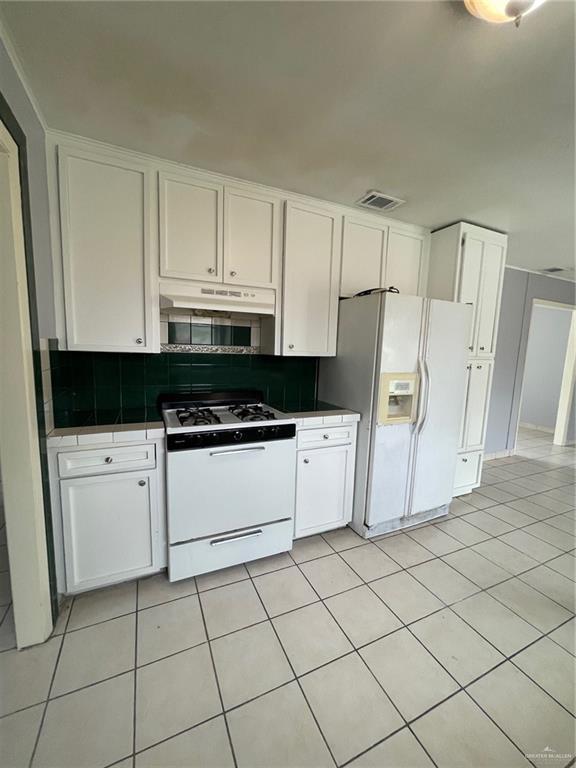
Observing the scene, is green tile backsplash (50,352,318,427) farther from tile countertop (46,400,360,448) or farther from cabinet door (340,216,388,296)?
cabinet door (340,216,388,296)

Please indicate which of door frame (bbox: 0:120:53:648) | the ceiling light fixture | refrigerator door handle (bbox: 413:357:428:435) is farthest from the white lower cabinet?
the ceiling light fixture

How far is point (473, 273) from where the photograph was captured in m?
2.71

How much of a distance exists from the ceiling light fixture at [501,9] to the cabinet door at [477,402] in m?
2.36

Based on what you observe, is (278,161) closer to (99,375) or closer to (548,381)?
(99,375)

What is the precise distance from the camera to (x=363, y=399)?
2.27 metres

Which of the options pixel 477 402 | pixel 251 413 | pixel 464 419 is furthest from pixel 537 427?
pixel 251 413

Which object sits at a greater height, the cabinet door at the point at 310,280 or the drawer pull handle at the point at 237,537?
the cabinet door at the point at 310,280

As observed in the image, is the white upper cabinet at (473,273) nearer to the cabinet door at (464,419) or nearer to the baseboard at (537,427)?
the cabinet door at (464,419)

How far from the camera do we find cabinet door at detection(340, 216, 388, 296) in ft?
8.12

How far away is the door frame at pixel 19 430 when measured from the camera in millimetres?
1224

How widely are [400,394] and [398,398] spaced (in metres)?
0.10

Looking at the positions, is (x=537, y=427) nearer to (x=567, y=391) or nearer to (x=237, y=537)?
(x=567, y=391)

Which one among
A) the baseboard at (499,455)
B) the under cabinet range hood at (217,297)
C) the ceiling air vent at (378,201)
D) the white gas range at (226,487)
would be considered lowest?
the baseboard at (499,455)

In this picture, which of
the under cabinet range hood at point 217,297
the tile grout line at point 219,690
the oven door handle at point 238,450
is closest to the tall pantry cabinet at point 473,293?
the under cabinet range hood at point 217,297
